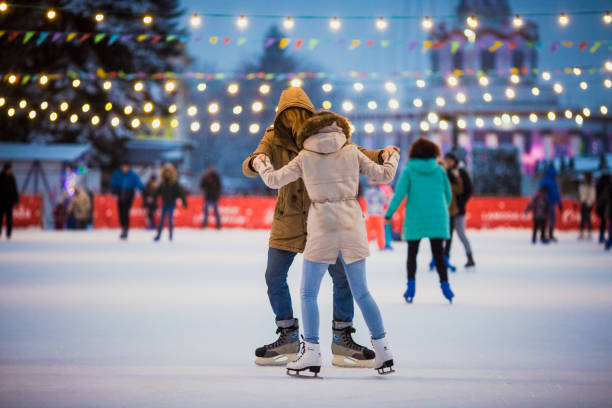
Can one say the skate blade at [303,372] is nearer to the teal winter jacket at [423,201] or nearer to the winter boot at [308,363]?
the winter boot at [308,363]

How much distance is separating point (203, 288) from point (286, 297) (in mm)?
4590

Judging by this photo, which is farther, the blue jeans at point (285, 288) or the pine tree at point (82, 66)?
the pine tree at point (82, 66)

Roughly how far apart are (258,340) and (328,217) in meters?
1.60

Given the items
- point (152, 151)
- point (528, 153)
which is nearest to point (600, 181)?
point (152, 151)

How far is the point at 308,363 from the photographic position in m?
5.23

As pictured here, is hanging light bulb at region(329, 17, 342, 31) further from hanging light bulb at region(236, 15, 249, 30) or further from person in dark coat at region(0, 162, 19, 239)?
person in dark coat at region(0, 162, 19, 239)

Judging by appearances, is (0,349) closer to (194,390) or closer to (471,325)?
(194,390)

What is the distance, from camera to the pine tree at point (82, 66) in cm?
3528

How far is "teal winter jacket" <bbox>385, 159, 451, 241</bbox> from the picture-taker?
8.84 m

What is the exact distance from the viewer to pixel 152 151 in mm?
58031

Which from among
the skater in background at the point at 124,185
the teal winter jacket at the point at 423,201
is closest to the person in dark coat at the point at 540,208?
the skater in background at the point at 124,185

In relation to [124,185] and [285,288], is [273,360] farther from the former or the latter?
[124,185]

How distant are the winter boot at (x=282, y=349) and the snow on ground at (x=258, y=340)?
142 mm

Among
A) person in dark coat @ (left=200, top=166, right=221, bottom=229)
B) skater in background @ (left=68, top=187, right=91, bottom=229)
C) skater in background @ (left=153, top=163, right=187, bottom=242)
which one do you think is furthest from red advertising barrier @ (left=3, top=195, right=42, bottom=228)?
skater in background @ (left=153, top=163, right=187, bottom=242)
